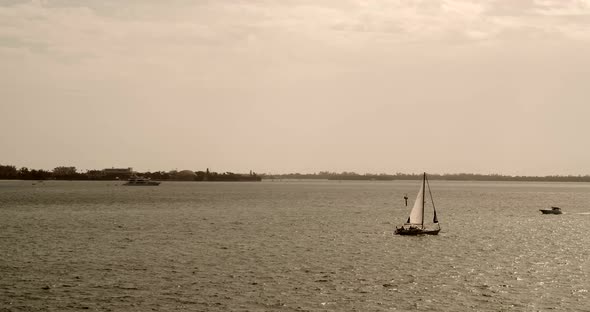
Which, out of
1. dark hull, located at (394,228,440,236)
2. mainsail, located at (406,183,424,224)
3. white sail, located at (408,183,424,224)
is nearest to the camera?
dark hull, located at (394,228,440,236)

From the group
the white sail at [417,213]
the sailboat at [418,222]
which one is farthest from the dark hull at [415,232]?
the white sail at [417,213]

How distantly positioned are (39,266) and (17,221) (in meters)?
69.7

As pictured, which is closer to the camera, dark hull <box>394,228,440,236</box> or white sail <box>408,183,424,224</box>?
dark hull <box>394,228,440,236</box>

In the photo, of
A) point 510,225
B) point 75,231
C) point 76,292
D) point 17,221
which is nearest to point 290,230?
point 75,231

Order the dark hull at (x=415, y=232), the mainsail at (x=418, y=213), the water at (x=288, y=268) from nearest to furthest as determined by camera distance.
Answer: the water at (x=288, y=268) → the dark hull at (x=415, y=232) → the mainsail at (x=418, y=213)

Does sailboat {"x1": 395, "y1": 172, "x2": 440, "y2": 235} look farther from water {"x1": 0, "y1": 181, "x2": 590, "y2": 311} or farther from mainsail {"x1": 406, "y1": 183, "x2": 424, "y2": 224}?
water {"x1": 0, "y1": 181, "x2": 590, "y2": 311}

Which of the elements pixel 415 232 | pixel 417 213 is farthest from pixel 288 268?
pixel 417 213

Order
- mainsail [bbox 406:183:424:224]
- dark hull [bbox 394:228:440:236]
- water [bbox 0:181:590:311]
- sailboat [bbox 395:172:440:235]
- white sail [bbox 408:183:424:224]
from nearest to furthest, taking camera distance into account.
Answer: water [bbox 0:181:590:311]
dark hull [bbox 394:228:440:236]
sailboat [bbox 395:172:440:235]
mainsail [bbox 406:183:424:224]
white sail [bbox 408:183:424:224]

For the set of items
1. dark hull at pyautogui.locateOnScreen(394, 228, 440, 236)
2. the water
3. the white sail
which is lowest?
the water

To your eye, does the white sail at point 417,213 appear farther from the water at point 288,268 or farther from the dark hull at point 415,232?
the water at point 288,268

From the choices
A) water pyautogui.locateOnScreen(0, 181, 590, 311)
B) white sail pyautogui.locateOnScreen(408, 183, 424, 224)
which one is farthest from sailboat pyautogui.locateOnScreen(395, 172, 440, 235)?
water pyautogui.locateOnScreen(0, 181, 590, 311)

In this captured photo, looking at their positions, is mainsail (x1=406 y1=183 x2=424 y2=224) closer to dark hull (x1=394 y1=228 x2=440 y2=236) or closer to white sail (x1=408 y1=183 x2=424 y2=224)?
white sail (x1=408 y1=183 x2=424 y2=224)

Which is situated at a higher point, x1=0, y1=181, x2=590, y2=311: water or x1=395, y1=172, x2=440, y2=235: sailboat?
x1=395, y1=172, x2=440, y2=235: sailboat

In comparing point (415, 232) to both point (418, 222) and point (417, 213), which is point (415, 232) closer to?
point (418, 222)
